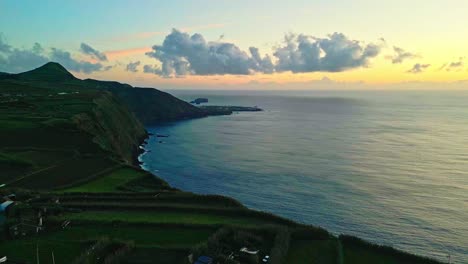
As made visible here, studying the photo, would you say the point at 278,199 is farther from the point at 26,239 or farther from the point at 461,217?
the point at 26,239

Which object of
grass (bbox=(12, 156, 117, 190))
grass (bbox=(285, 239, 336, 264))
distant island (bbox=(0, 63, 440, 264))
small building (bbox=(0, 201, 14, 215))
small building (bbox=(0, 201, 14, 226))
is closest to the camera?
distant island (bbox=(0, 63, 440, 264))

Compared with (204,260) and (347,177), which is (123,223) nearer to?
(204,260)

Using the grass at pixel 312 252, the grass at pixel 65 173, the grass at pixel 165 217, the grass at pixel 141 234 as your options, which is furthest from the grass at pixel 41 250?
the grass at pixel 65 173

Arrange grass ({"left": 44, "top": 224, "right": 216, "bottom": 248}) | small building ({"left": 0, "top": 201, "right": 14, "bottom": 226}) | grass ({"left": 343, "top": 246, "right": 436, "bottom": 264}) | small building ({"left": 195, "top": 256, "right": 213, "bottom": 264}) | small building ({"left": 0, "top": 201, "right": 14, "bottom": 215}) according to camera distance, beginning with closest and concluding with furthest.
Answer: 1. small building ({"left": 195, "top": 256, "right": 213, "bottom": 264})
2. grass ({"left": 343, "top": 246, "right": 436, "bottom": 264})
3. grass ({"left": 44, "top": 224, "right": 216, "bottom": 248})
4. small building ({"left": 0, "top": 201, "right": 14, "bottom": 226})
5. small building ({"left": 0, "top": 201, "right": 14, "bottom": 215})

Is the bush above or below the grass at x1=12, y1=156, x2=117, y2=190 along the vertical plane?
above

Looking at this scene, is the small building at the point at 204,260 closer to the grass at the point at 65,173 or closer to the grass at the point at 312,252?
the grass at the point at 312,252

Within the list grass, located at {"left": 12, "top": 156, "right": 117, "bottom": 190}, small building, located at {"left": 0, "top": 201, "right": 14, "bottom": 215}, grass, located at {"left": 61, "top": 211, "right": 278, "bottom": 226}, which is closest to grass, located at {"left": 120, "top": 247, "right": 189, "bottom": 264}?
grass, located at {"left": 61, "top": 211, "right": 278, "bottom": 226}

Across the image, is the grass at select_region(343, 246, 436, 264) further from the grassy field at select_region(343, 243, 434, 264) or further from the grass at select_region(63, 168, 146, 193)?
the grass at select_region(63, 168, 146, 193)
